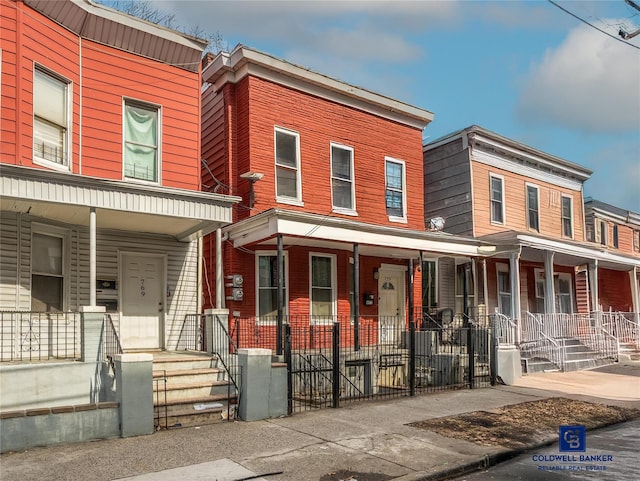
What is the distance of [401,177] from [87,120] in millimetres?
9284

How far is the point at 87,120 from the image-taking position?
11.5 meters

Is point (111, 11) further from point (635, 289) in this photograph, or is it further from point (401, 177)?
point (635, 289)

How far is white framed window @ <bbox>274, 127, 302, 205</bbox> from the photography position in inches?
583

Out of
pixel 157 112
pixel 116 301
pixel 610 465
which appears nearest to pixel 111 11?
pixel 157 112

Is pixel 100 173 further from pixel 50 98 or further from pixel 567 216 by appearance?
pixel 567 216

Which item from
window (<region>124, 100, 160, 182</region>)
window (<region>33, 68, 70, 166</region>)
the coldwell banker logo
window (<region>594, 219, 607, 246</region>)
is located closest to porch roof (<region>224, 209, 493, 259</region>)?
window (<region>124, 100, 160, 182</region>)

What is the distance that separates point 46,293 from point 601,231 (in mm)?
24494

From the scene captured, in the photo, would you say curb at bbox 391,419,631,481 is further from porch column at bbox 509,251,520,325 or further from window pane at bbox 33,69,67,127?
porch column at bbox 509,251,520,325

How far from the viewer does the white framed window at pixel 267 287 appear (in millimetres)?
14211

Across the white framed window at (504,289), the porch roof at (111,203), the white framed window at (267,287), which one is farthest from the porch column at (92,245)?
the white framed window at (504,289)

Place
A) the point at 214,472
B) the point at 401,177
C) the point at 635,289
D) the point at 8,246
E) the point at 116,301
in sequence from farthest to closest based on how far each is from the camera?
the point at 635,289 < the point at 401,177 < the point at 116,301 < the point at 8,246 < the point at 214,472

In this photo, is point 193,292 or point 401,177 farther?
point 401,177

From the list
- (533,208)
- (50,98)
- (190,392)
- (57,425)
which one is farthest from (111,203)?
(533,208)

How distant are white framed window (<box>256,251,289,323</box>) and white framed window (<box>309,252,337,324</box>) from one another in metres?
0.87
